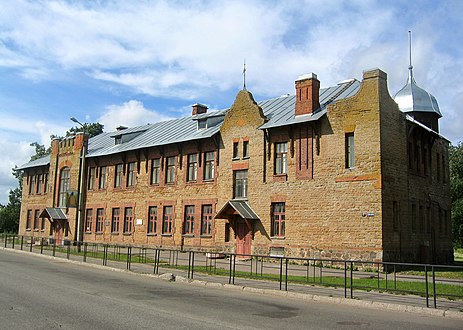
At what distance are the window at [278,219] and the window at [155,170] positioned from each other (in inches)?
Answer: 439

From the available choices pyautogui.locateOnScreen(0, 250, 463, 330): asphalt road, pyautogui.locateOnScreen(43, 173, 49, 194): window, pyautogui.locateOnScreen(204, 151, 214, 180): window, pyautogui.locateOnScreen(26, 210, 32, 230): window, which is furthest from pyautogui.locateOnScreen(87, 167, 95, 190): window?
pyautogui.locateOnScreen(0, 250, 463, 330): asphalt road

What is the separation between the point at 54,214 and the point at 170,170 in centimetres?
1437

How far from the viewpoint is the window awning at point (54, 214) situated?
42.7 m

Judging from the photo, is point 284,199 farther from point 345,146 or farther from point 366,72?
point 366,72

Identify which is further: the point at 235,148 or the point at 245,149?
the point at 235,148

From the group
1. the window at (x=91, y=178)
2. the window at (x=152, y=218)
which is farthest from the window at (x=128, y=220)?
the window at (x=91, y=178)

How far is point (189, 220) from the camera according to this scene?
3322cm

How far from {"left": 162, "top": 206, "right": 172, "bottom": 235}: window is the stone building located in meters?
0.08

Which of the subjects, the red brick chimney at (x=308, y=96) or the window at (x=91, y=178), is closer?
the red brick chimney at (x=308, y=96)

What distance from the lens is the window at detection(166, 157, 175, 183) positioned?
3491 cm

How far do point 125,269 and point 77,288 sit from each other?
6.97m

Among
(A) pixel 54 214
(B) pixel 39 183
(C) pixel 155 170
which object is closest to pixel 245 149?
(C) pixel 155 170

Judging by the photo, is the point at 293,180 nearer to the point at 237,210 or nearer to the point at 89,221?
the point at 237,210

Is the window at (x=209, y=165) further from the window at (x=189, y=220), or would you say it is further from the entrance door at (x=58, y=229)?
the entrance door at (x=58, y=229)
